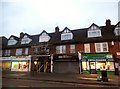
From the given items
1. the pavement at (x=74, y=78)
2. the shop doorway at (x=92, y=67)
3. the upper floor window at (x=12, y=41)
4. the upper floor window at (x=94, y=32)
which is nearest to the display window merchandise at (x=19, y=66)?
the upper floor window at (x=12, y=41)

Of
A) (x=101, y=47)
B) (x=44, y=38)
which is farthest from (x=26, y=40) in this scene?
(x=101, y=47)

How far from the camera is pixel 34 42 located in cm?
3266

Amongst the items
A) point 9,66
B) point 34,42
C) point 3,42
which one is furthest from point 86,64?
point 3,42

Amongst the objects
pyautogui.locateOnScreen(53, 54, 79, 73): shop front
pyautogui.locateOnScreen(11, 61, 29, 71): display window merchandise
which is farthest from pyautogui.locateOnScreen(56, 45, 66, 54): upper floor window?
pyautogui.locateOnScreen(11, 61, 29, 71): display window merchandise

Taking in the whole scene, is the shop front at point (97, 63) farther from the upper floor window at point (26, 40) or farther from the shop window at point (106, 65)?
the upper floor window at point (26, 40)

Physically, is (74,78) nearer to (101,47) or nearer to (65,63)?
(65,63)

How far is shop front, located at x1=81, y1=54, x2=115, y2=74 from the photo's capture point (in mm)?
24484

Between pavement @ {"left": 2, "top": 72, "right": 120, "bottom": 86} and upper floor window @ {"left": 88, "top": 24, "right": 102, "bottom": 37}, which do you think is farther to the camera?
upper floor window @ {"left": 88, "top": 24, "right": 102, "bottom": 37}

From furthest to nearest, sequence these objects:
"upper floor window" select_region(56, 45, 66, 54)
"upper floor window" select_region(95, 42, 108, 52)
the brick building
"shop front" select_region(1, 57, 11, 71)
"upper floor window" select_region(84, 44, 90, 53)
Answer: "shop front" select_region(1, 57, 11, 71) → "upper floor window" select_region(56, 45, 66, 54) → "upper floor window" select_region(84, 44, 90, 53) → "upper floor window" select_region(95, 42, 108, 52) → the brick building

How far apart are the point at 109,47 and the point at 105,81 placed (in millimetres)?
11693

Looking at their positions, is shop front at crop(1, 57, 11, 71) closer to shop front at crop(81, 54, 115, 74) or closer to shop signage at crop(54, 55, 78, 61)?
shop signage at crop(54, 55, 78, 61)

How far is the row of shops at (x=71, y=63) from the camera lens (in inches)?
969

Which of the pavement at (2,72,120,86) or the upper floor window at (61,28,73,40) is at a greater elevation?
the upper floor window at (61,28,73,40)

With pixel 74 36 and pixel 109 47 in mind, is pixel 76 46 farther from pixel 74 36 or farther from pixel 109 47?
pixel 109 47
